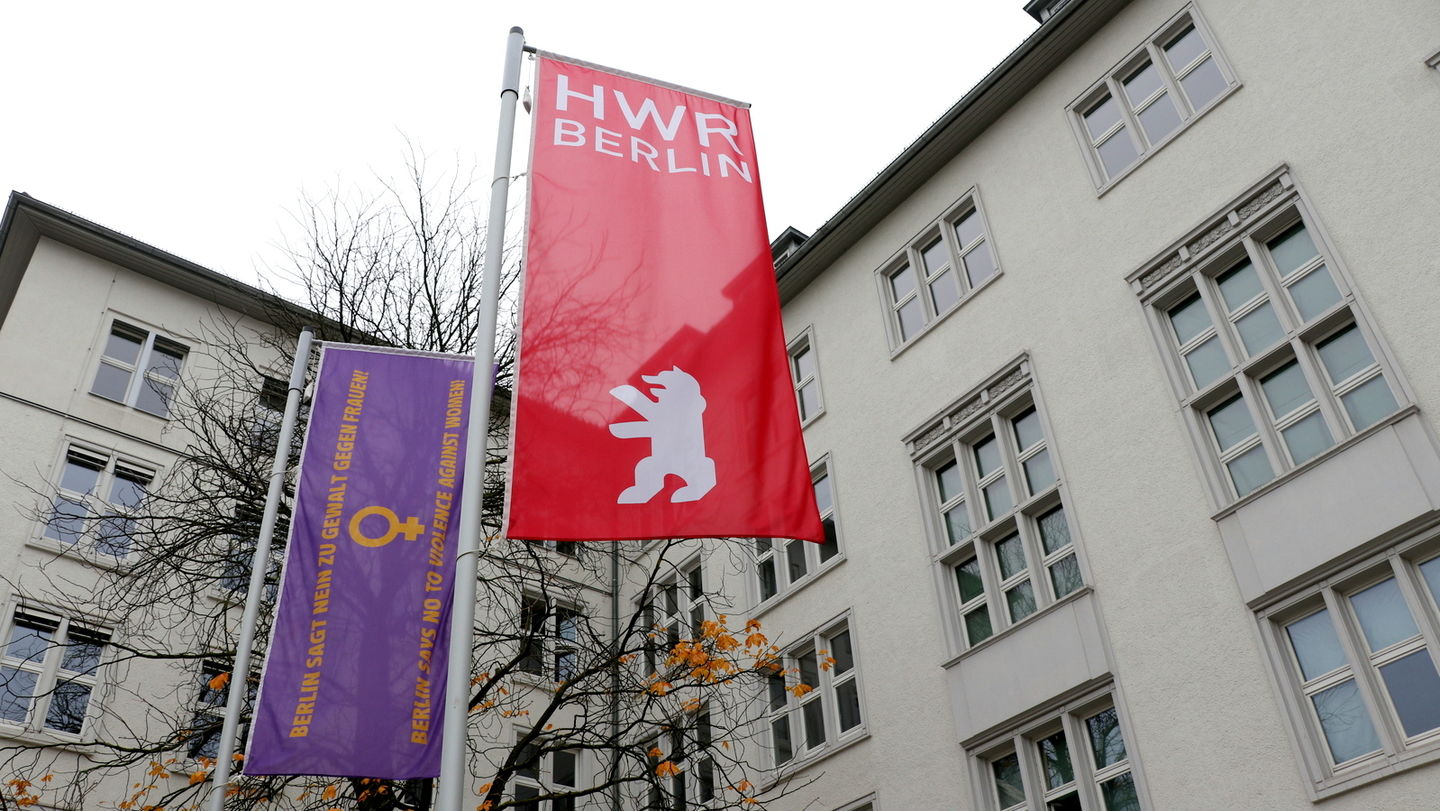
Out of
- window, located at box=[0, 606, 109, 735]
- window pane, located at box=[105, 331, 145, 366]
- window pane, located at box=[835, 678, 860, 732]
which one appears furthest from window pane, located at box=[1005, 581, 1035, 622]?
window pane, located at box=[105, 331, 145, 366]

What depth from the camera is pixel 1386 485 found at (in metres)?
12.0

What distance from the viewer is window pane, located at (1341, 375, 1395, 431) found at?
12531 mm

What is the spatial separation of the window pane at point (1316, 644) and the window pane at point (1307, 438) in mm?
1721

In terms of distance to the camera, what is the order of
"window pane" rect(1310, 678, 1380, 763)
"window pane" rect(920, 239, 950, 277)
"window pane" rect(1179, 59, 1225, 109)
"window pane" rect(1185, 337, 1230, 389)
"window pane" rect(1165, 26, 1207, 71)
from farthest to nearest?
"window pane" rect(920, 239, 950, 277)
"window pane" rect(1165, 26, 1207, 71)
"window pane" rect(1179, 59, 1225, 109)
"window pane" rect(1185, 337, 1230, 389)
"window pane" rect(1310, 678, 1380, 763)

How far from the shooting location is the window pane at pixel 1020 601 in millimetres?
15867

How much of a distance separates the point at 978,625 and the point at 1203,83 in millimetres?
7869

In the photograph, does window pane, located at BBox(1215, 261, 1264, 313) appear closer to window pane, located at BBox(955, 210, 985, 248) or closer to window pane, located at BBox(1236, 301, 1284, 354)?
window pane, located at BBox(1236, 301, 1284, 354)

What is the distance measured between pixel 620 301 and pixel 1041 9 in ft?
52.0

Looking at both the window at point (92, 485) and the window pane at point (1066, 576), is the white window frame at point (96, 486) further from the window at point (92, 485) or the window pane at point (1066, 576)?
the window pane at point (1066, 576)

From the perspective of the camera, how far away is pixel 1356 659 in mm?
11797

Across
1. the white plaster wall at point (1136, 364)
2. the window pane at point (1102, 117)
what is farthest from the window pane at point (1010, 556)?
the window pane at point (1102, 117)

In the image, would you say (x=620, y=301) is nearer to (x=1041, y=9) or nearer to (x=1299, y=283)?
(x=1299, y=283)

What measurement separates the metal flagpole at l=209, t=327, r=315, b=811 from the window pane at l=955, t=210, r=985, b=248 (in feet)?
34.0

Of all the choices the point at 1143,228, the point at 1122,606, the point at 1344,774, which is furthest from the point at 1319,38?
the point at 1344,774
